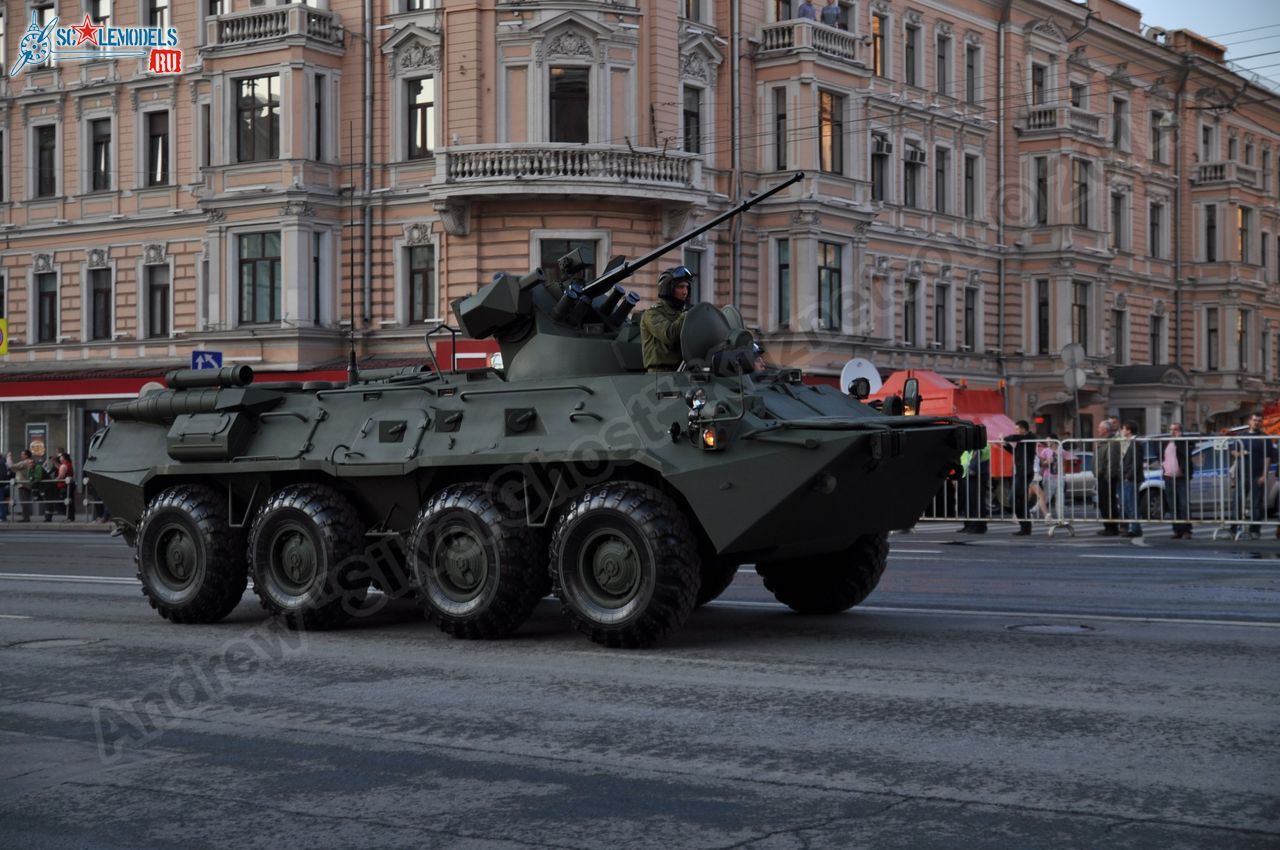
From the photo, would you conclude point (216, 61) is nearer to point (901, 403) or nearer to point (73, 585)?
point (73, 585)

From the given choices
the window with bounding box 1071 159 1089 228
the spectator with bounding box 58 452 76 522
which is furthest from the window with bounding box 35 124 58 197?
the window with bounding box 1071 159 1089 228

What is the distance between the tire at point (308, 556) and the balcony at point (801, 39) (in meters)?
26.9

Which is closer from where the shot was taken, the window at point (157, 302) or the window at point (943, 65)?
the window at point (157, 302)

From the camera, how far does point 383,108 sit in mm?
35094

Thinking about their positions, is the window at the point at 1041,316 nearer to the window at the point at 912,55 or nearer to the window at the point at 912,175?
the window at the point at 912,175

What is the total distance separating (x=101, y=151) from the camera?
39.2 meters

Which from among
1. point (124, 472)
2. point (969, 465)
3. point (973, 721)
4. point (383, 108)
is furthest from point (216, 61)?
point (973, 721)

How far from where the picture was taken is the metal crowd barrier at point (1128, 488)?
2134cm

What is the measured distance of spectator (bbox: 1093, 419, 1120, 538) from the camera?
22.5 meters

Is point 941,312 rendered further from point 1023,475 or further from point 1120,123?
point 1023,475

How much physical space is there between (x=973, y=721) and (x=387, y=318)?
2910 cm

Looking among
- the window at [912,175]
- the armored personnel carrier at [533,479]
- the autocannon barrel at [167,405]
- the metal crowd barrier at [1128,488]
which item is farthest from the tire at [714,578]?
the window at [912,175]

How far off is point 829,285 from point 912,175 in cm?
580

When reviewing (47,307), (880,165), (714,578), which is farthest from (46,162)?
(714,578)
